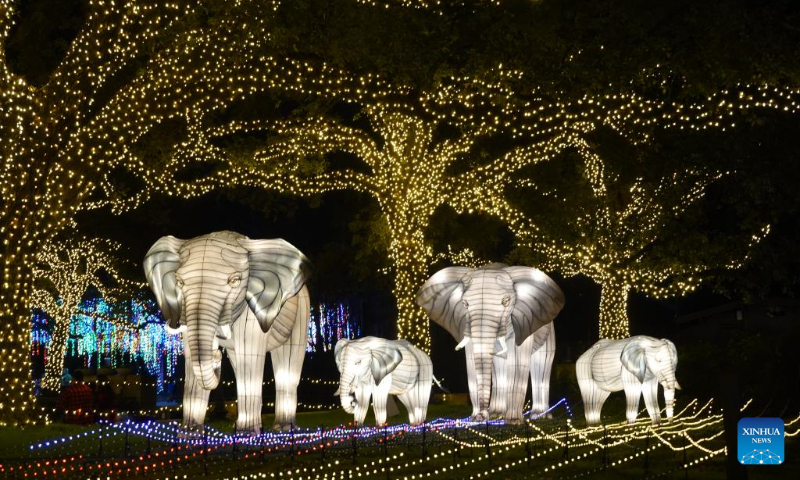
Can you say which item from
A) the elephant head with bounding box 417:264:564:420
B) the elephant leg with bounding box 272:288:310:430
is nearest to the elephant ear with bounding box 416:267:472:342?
Answer: the elephant head with bounding box 417:264:564:420

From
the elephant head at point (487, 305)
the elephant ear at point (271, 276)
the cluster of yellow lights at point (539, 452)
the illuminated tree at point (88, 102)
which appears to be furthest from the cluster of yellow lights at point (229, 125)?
the cluster of yellow lights at point (539, 452)

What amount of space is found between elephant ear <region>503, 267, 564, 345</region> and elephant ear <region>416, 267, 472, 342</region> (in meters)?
0.78

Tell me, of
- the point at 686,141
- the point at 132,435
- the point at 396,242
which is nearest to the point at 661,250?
the point at 686,141

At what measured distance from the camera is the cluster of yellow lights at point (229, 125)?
54.3ft

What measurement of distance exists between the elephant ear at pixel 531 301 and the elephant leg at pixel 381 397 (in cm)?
242

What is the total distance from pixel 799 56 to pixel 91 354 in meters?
40.9

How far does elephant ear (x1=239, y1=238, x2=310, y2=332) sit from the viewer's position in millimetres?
13477

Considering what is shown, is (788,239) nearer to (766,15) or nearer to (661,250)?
(661,250)

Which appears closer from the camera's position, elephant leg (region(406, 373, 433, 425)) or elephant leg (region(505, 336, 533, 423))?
elephant leg (region(406, 373, 433, 425))

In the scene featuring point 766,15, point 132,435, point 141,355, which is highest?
point 766,15

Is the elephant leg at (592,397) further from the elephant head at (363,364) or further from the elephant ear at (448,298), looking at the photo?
the elephant head at (363,364)

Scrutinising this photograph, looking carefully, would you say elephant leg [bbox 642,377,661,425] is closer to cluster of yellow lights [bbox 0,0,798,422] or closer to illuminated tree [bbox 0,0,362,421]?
cluster of yellow lights [bbox 0,0,798,422]

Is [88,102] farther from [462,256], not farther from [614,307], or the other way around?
[614,307]

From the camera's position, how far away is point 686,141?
23234 mm
